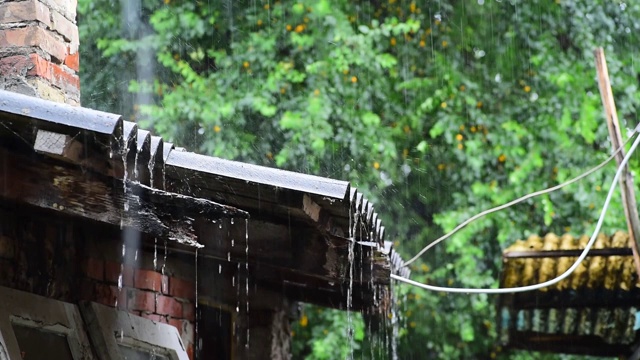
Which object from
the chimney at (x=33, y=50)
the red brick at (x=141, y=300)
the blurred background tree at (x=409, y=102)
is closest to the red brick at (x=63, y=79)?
the chimney at (x=33, y=50)

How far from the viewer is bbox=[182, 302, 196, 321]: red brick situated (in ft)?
15.2

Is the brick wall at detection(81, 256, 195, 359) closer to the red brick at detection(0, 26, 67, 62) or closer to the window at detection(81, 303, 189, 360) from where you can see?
the window at detection(81, 303, 189, 360)

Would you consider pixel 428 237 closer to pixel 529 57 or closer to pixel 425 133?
pixel 425 133

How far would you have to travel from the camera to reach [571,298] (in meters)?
6.47

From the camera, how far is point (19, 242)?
3.31 metres

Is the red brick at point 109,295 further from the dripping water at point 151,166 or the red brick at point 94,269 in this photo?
the dripping water at point 151,166

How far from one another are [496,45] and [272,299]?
7.29m

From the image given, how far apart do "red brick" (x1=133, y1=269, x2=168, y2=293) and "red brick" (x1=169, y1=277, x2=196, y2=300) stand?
90mm

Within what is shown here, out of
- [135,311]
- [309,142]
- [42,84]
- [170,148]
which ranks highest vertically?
[309,142]

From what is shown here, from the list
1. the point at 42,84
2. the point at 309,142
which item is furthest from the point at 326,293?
the point at 309,142

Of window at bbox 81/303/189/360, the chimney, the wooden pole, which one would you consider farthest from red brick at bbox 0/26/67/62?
the wooden pole

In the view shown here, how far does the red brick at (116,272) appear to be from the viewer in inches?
155

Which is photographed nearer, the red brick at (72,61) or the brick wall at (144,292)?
the brick wall at (144,292)

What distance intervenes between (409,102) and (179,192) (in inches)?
332
